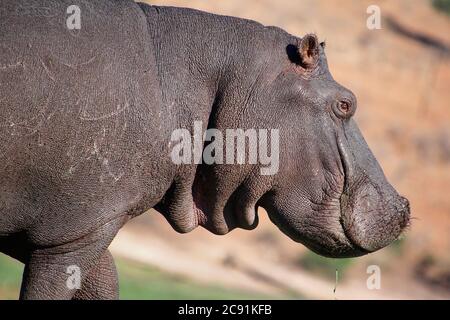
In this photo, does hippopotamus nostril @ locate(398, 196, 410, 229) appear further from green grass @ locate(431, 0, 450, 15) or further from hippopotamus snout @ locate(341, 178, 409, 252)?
green grass @ locate(431, 0, 450, 15)

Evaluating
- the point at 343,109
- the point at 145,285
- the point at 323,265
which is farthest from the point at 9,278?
the point at 323,265

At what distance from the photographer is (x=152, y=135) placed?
4.83 metres

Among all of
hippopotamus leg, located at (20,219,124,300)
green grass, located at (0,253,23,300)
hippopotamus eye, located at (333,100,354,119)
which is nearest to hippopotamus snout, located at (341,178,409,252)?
hippopotamus eye, located at (333,100,354,119)

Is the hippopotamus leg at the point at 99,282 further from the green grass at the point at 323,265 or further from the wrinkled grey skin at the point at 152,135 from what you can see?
the green grass at the point at 323,265

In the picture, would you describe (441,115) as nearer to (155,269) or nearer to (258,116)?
(155,269)

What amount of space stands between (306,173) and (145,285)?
243 inches

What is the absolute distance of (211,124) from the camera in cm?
521

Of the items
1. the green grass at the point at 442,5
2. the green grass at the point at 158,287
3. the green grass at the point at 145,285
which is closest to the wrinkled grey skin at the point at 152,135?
the green grass at the point at 145,285

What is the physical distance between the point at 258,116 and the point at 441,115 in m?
19.2

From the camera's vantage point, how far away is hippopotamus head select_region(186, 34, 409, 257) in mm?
5211

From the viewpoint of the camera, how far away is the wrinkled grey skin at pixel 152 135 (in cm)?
465

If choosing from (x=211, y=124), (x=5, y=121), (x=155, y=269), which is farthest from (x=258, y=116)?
(x=155, y=269)

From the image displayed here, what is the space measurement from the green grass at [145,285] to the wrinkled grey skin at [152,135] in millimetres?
3731

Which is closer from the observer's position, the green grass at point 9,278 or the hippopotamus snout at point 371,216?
the hippopotamus snout at point 371,216
